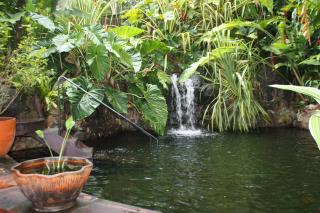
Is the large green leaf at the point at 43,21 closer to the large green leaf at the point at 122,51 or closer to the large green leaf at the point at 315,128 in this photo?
the large green leaf at the point at 122,51

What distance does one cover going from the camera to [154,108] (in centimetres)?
548

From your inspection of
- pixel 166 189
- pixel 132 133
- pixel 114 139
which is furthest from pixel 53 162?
pixel 132 133

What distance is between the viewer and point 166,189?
3656 mm

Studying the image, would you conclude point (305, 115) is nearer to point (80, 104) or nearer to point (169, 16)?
point (169, 16)

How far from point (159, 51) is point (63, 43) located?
1.77 metres

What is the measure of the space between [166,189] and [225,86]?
3908mm

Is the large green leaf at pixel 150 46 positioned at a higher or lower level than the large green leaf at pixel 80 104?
higher

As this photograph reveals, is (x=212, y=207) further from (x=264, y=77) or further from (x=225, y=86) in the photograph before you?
(x=264, y=77)

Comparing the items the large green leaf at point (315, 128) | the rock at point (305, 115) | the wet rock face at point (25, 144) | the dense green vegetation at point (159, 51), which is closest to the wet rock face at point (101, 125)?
the dense green vegetation at point (159, 51)

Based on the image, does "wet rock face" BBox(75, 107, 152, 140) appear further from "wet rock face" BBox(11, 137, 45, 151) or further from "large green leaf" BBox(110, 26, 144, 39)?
"large green leaf" BBox(110, 26, 144, 39)

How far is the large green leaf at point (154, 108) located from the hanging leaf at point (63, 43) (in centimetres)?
122

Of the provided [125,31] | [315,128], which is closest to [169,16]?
[125,31]

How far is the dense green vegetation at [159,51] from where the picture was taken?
15.3 ft

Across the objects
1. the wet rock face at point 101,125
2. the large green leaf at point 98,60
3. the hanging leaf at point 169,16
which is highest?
the hanging leaf at point 169,16
